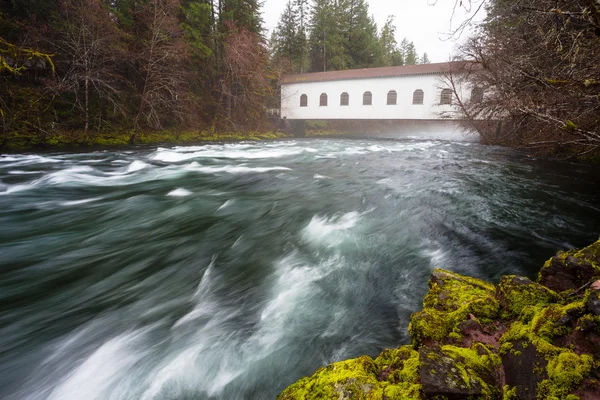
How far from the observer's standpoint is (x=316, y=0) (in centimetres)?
4262

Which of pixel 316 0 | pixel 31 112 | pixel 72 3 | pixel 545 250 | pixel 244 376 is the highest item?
pixel 316 0

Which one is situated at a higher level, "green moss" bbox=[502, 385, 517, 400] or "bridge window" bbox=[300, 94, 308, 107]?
"bridge window" bbox=[300, 94, 308, 107]

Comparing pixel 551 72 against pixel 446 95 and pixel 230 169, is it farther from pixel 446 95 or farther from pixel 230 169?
pixel 446 95

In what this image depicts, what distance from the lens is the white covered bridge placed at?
83.3ft

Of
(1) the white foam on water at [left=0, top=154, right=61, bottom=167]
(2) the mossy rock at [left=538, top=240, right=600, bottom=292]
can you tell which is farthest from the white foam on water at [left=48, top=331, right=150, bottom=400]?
(1) the white foam on water at [left=0, top=154, right=61, bottom=167]

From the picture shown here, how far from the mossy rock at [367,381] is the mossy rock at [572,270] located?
137 cm

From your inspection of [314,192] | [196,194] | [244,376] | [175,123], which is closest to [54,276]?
[244,376]

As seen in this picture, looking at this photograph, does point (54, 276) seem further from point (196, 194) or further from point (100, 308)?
point (196, 194)

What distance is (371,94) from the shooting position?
28.0m

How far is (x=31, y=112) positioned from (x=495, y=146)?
77.7 ft

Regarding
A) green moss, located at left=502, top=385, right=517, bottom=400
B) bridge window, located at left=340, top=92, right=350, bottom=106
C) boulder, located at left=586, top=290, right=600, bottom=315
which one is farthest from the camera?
bridge window, located at left=340, top=92, right=350, bottom=106

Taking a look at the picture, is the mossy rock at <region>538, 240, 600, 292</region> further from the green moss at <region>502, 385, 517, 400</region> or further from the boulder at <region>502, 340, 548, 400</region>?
the green moss at <region>502, 385, 517, 400</region>

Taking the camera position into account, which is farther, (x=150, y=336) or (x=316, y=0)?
(x=316, y=0)

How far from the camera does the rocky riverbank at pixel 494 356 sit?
4.11 ft
